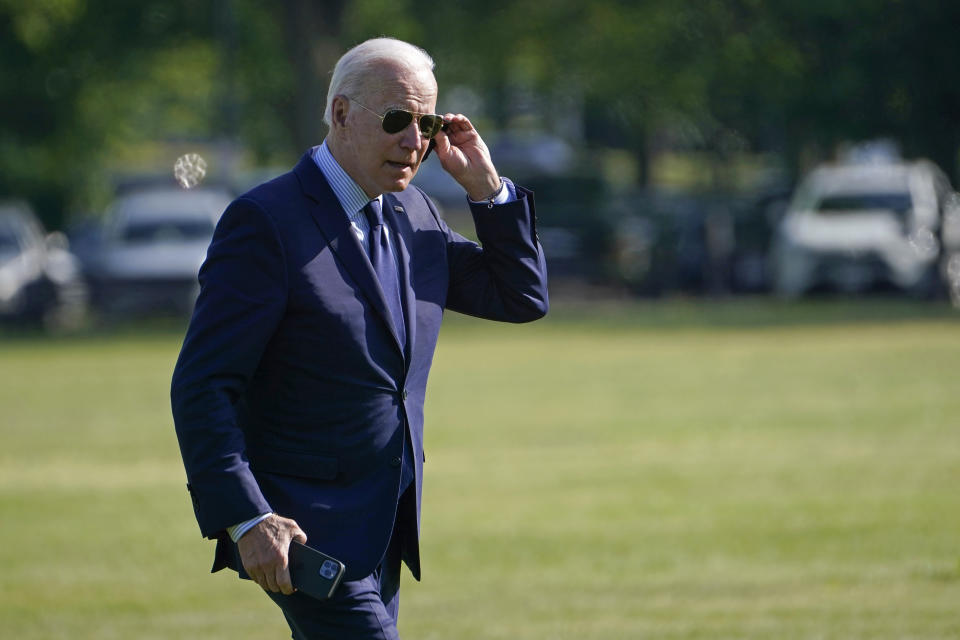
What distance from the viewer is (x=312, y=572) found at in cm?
357

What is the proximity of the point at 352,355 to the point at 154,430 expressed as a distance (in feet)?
35.6

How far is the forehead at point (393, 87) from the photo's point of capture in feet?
12.4

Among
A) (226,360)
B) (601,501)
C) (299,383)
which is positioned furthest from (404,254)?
(601,501)

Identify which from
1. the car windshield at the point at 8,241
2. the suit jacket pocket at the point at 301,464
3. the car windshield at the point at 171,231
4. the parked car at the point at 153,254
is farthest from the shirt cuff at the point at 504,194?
the car windshield at the point at 8,241

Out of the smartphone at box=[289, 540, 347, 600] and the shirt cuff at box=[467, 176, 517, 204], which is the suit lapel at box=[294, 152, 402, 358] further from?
the smartphone at box=[289, 540, 347, 600]

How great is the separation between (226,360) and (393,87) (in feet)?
2.49

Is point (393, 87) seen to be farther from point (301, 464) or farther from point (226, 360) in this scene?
point (301, 464)

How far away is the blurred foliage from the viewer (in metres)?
25.5

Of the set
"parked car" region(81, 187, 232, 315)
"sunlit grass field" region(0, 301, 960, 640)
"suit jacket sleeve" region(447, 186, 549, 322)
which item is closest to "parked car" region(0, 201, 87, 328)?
"parked car" region(81, 187, 232, 315)

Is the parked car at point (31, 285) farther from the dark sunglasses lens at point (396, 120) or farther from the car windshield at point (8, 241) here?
the dark sunglasses lens at point (396, 120)

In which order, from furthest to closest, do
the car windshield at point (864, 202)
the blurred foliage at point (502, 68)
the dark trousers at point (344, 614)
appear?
the blurred foliage at point (502, 68)
the car windshield at point (864, 202)
the dark trousers at point (344, 614)

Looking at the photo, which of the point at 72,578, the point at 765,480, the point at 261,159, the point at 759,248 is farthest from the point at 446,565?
the point at 261,159

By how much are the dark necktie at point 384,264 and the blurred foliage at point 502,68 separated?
22.0m

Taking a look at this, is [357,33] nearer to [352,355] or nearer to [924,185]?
[924,185]
